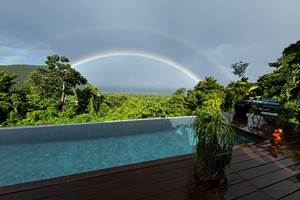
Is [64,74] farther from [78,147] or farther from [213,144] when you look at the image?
[213,144]

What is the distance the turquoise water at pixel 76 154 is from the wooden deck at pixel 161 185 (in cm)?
81

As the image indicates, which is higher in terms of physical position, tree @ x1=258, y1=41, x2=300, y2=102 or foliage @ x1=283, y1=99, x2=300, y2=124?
tree @ x1=258, y1=41, x2=300, y2=102

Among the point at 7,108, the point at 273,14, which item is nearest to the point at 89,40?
the point at 7,108

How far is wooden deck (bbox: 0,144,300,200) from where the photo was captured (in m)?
1.65

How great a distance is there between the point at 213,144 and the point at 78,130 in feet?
8.80

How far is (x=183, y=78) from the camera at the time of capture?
1557 cm

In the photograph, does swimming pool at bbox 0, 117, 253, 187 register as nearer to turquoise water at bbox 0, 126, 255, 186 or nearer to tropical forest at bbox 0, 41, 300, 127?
turquoise water at bbox 0, 126, 255, 186

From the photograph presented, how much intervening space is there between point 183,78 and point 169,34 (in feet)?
14.0

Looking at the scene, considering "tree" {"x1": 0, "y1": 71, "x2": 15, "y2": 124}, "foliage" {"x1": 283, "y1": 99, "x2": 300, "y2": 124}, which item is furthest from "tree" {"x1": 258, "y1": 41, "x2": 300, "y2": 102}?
"tree" {"x1": 0, "y1": 71, "x2": 15, "y2": 124}

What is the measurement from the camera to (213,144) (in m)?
1.96

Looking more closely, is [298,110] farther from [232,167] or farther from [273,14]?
[273,14]

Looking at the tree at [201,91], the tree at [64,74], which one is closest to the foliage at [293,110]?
the tree at [201,91]

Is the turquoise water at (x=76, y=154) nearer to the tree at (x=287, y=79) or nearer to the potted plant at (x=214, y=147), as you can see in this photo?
the potted plant at (x=214, y=147)

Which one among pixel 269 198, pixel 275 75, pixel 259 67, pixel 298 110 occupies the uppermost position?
pixel 259 67
